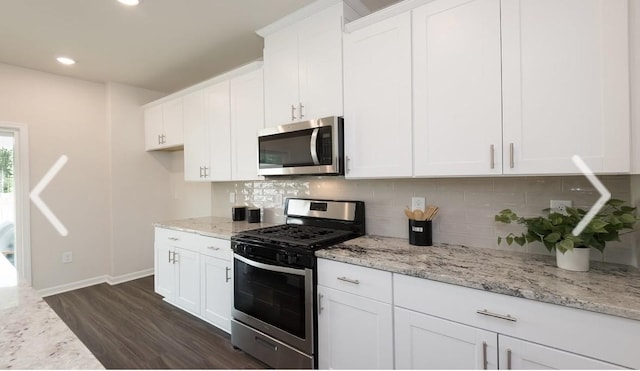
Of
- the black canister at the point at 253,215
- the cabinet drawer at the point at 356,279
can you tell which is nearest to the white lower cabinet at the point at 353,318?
the cabinet drawer at the point at 356,279

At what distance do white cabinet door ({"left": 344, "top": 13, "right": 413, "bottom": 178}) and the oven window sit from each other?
2.73ft

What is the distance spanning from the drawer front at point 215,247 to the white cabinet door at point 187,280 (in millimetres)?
126

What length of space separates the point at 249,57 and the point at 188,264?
7.06 feet

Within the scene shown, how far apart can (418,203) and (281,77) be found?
144 cm

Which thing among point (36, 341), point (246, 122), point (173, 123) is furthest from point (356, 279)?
point (173, 123)

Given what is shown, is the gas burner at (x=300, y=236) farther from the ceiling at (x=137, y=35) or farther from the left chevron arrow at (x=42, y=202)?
the left chevron arrow at (x=42, y=202)

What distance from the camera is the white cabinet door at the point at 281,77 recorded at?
2.35 metres

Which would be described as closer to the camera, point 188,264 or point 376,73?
point 376,73

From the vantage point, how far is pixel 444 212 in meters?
2.03

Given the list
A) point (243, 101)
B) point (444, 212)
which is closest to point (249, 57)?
point (243, 101)

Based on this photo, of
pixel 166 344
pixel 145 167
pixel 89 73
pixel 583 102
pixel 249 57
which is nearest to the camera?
pixel 583 102

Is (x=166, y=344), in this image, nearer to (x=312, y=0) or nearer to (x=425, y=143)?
(x=425, y=143)

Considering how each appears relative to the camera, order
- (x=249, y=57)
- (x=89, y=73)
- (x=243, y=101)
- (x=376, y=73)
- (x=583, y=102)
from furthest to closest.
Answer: (x=89, y=73) < (x=249, y=57) < (x=243, y=101) < (x=376, y=73) < (x=583, y=102)

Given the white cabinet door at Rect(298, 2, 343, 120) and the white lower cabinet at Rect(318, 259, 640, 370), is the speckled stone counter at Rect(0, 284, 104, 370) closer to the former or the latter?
the white lower cabinet at Rect(318, 259, 640, 370)
